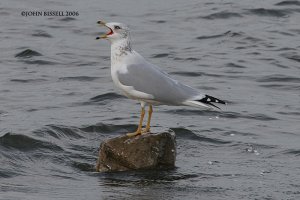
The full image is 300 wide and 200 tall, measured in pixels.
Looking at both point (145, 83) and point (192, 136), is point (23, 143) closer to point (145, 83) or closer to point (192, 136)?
point (192, 136)

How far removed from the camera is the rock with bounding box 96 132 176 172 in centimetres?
935

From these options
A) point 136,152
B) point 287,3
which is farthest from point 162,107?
point 287,3

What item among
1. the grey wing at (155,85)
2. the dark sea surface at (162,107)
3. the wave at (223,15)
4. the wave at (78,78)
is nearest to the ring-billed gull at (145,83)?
the grey wing at (155,85)

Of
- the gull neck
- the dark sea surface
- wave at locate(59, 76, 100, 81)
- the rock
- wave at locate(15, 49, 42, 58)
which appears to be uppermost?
the gull neck

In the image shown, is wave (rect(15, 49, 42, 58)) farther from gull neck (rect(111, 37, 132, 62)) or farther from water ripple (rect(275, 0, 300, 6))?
gull neck (rect(111, 37, 132, 62))

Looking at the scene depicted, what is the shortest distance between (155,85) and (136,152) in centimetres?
86

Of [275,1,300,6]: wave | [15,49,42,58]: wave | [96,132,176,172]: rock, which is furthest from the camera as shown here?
[275,1,300,6]: wave

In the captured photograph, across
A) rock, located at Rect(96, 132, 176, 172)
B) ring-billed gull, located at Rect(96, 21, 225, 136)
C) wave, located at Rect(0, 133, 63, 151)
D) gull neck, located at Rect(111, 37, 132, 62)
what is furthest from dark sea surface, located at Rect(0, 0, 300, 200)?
gull neck, located at Rect(111, 37, 132, 62)

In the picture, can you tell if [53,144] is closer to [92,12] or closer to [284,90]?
[284,90]

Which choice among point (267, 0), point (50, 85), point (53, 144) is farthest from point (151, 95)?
point (267, 0)

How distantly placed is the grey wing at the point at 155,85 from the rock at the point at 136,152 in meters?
0.53

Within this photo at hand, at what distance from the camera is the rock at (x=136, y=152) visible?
935 cm

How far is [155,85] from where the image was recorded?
352 inches

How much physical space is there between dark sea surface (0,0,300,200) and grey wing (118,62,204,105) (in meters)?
0.88
